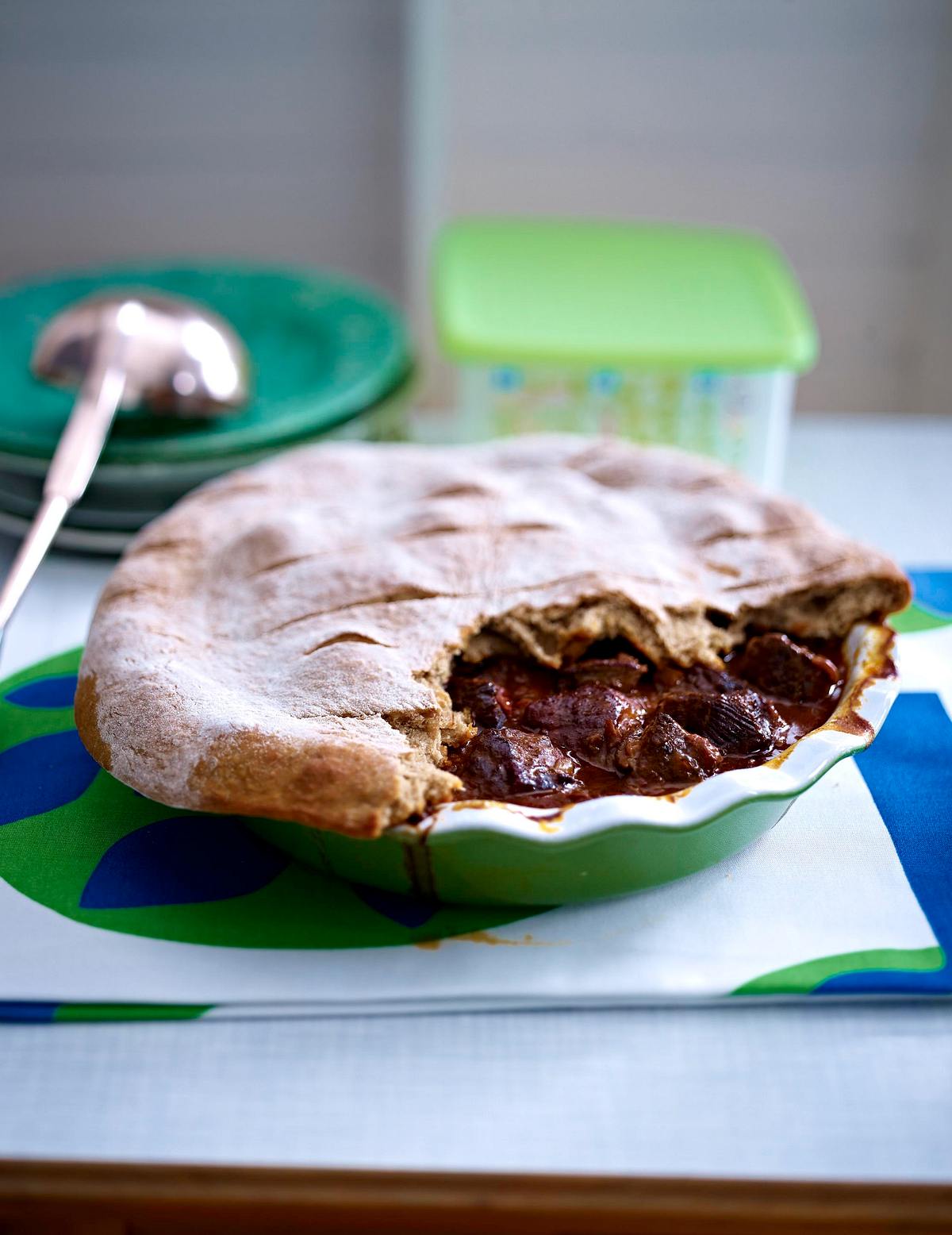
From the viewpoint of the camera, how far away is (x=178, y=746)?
0.93 m

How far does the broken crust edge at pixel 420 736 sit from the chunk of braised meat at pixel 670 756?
14 cm

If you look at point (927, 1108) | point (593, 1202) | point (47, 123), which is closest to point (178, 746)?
point (593, 1202)

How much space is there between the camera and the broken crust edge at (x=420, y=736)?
0.88 metres

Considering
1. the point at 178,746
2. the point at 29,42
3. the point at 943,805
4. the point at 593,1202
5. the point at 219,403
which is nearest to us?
the point at 593,1202

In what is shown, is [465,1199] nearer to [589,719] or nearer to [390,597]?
[589,719]

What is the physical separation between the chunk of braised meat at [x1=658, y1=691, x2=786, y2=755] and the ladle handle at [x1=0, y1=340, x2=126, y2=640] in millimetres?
641

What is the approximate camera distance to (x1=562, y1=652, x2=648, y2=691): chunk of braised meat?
1.11 metres

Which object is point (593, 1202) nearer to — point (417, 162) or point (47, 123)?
point (417, 162)

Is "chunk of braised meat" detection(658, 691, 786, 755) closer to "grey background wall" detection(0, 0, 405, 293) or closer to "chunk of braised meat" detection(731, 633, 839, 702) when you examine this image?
"chunk of braised meat" detection(731, 633, 839, 702)

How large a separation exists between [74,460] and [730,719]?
0.87 meters

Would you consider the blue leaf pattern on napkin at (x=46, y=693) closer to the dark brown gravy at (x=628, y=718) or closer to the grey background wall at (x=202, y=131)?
the dark brown gravy at (x=628, y=718)

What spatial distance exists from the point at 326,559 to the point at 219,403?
537 mm

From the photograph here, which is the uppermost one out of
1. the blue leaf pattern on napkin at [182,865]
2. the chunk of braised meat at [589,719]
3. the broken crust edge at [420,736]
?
the broken crust edge at [420,736]

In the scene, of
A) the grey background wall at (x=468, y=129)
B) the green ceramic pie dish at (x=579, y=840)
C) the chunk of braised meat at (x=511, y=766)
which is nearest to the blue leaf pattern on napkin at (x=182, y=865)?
the green ceramic pie dish at (x=579, y=840)
